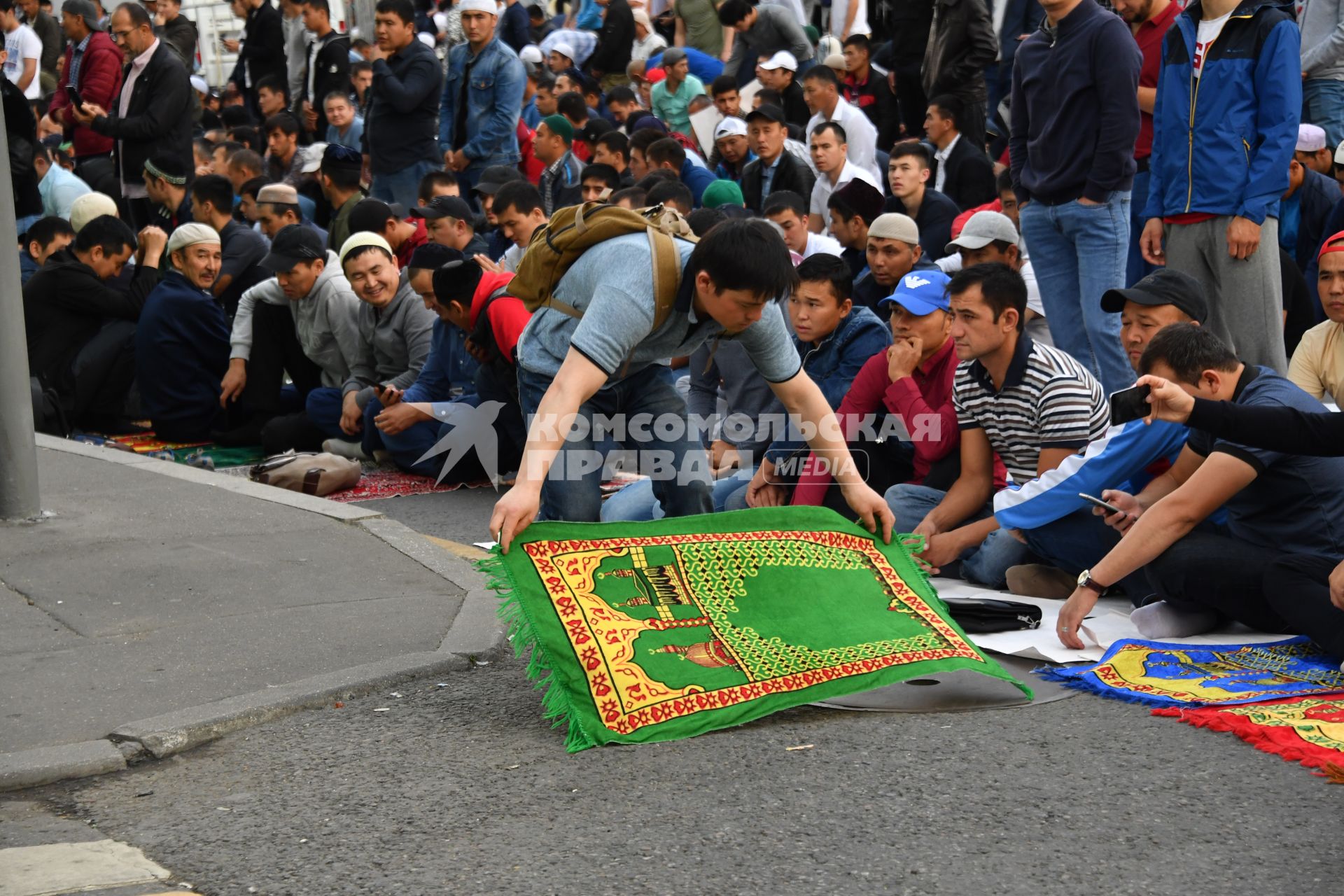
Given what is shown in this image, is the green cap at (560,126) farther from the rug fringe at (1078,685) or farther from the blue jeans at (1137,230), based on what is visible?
the rug fringe at (1078,685)

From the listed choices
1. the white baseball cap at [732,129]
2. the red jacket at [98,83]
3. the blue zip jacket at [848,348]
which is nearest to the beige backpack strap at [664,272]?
the blue zip jacket at [848,348]

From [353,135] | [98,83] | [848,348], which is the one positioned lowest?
[848,348]

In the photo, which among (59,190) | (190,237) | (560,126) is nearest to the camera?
(190,237)

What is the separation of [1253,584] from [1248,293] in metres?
2.13

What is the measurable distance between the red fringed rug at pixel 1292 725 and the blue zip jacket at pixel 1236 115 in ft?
9.62

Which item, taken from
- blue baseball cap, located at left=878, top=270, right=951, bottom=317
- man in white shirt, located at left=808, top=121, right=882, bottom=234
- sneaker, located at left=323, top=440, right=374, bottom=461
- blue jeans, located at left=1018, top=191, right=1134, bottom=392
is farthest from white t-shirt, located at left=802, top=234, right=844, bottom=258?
sneaker, located at left=323, top=440, right=374, bottom=461

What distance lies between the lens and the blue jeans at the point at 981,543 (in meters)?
5.95

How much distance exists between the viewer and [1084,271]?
285 inches

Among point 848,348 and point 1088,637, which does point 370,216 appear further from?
point 1088,637

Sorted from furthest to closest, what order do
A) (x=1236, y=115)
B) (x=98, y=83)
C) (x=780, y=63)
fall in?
(x=98, y=83)
(x=780, y=63)
(x=1236, y=115)

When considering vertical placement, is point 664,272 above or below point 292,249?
above

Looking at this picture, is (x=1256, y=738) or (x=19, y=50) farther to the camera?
(x=19, y=50)

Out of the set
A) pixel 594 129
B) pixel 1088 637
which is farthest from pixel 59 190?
pixel 1088 637

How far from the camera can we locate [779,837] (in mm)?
3555
